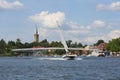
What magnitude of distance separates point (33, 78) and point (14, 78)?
319cm

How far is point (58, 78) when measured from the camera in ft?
254

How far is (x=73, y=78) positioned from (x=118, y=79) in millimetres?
7437

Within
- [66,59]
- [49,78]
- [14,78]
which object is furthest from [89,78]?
[66,59]

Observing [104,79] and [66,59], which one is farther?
[66,59]

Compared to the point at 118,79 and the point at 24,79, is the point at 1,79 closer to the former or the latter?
the point at 24,79

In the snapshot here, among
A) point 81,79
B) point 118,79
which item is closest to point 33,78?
point 81,79

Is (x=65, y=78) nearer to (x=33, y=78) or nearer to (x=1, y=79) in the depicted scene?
(x=33, y=78)

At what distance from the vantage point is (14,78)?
7838cm

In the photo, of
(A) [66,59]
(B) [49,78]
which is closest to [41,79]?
(B) [49,78]

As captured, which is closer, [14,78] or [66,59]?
[14,78]

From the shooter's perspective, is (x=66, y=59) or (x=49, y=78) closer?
(x=49, y=78)

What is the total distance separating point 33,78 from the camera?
77.6 meters

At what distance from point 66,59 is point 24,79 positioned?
113 m

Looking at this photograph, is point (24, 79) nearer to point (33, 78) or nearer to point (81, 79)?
→ point (33, 78)
